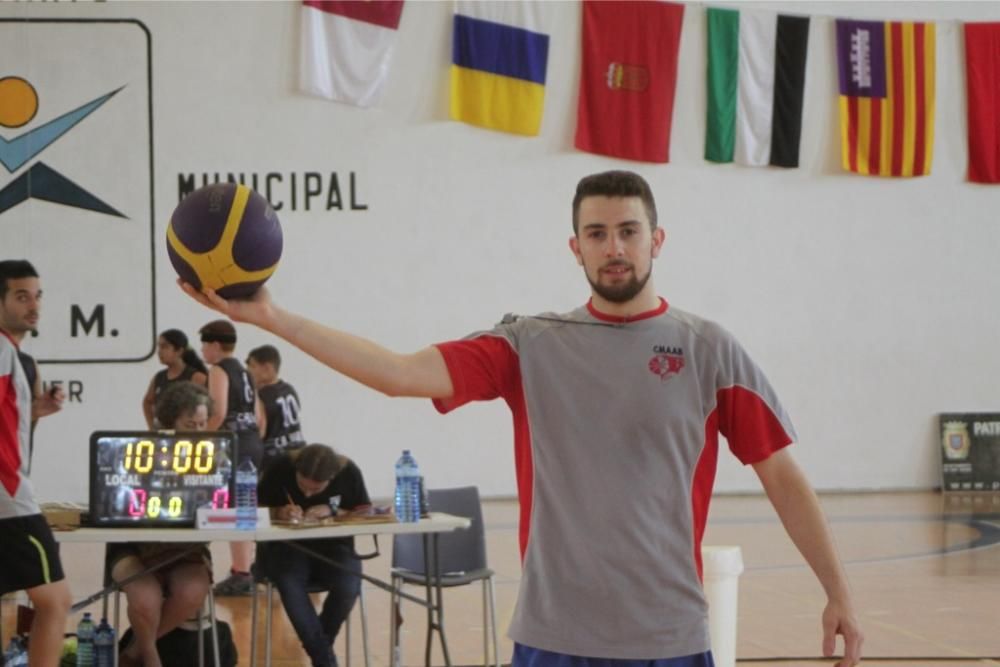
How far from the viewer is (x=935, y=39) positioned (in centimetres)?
1415

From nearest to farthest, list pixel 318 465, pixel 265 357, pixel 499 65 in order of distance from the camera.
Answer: pixel 318 465
pixel 265 357
pixel 499 65

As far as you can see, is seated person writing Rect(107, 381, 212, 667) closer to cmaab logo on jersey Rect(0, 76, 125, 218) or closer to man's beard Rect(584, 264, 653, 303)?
man's beard Rect(584, 264, 653, 303)

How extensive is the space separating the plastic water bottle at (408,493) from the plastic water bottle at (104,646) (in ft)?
4.24

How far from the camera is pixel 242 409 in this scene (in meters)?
8.53

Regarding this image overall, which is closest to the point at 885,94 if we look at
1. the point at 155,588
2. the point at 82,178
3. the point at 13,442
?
the point at 82,178

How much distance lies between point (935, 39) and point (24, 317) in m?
11.2

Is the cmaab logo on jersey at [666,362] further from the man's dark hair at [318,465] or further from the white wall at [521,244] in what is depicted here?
the white wall at [521,244]

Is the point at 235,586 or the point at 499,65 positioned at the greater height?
the point at 499,65

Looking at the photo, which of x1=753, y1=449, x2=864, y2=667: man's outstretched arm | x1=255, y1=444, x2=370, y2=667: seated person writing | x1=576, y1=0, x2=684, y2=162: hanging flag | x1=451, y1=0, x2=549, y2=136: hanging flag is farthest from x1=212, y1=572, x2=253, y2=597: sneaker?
x1=576, y1=0, x2=684, y2=162: hanging flag

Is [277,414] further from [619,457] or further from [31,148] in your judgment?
[619,457]

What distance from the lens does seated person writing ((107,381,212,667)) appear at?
5836 millimetres

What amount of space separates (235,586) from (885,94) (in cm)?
885

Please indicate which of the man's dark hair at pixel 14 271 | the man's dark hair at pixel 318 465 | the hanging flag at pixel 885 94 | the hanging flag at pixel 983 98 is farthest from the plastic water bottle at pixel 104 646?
the hanging flag at pixel 983 98

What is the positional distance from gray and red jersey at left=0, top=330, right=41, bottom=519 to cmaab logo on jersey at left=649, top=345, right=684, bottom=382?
9.60 feet
